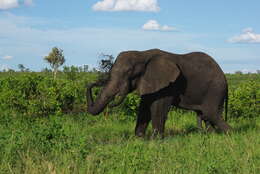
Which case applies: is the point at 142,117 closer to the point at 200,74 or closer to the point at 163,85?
the point at 163,85

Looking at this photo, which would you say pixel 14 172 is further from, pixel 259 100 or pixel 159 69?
pixel 259 100

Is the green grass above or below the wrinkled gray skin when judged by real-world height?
below

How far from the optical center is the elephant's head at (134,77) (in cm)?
1002

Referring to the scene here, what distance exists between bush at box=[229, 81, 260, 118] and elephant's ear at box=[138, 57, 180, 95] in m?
5.45

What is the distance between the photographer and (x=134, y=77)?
401 inches

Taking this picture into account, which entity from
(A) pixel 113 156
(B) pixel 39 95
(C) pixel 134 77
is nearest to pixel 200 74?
(C) pixel 134 77

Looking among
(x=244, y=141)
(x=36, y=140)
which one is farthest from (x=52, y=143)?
(x=244, y=141)

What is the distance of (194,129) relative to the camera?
1295cm

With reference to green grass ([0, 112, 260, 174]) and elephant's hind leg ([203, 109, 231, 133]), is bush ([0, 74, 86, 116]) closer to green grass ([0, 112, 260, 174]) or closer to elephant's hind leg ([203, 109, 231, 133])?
elephant's hind leg ([203, 109, 231, 133])

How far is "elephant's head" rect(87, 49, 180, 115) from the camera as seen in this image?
10016mm

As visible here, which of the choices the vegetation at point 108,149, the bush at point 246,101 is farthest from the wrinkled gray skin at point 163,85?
the bush at point 246,101

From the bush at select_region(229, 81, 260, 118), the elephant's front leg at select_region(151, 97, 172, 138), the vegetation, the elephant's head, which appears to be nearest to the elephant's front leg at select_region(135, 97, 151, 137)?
the elephant's front leg at select_region(151, 97, 172, 138)

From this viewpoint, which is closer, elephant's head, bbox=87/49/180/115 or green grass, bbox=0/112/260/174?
green grass, bbox=0/112/260/174

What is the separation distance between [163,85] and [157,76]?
27 cm
